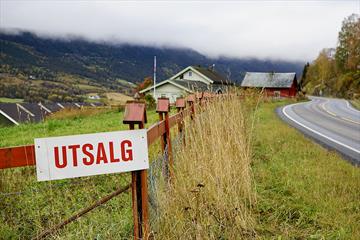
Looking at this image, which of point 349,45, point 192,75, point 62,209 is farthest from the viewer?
point 349,45

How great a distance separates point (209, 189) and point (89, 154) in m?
1.79

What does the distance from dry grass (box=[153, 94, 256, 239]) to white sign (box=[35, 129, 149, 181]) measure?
0.91 m

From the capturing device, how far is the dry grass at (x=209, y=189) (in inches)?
120

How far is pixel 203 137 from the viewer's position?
422 centimetres

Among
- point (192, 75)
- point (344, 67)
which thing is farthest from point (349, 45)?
point (192, 75)

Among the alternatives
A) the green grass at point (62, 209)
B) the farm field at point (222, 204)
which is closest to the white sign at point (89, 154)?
the farm field at point (222, 204)

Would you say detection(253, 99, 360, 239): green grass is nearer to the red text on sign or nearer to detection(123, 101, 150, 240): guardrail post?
detection(123, 101, 150, 240): guardrail post

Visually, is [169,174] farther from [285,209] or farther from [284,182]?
[284,182]

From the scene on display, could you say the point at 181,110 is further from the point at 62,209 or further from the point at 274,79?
the point at 274,79

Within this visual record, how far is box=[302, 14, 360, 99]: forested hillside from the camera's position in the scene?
6631cm

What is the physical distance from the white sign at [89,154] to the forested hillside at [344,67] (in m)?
58.3

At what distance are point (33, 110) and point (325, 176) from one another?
38203 millimetres

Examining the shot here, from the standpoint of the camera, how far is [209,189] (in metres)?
3.57

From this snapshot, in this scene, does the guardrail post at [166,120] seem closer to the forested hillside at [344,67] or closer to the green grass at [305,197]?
the green grass at [305,197]
